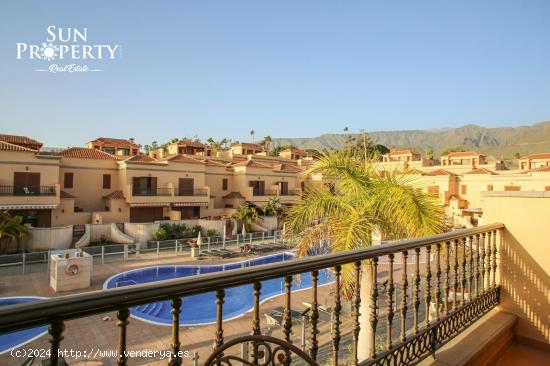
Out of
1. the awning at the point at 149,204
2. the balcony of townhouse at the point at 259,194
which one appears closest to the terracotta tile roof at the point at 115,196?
the awning at the point at 149,204

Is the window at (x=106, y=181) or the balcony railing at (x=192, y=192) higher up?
the window at (x=106, y=181)

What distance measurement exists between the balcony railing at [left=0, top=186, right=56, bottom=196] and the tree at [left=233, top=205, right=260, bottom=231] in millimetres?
13933

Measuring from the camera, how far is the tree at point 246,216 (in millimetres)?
29875

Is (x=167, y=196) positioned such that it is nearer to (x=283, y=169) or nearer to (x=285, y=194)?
(x=285, y=194)

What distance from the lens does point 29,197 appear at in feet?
74.5

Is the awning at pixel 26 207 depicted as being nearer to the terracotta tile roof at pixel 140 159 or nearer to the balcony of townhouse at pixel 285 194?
the terracotta tile roof at pixel 140 159

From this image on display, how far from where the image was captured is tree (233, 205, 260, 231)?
29875 millimetres

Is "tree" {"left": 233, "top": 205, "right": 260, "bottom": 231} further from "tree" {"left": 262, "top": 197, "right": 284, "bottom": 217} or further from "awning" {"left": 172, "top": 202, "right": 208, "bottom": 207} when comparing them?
"awning" {"left": 172, "top": 202, "right": 208, "bottom": 207}

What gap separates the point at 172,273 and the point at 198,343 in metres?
10.5

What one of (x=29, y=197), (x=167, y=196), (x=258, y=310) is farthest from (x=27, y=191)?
(x=258, y=310)

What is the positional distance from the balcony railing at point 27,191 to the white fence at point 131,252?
651cm

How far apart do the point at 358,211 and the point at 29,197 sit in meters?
24.7

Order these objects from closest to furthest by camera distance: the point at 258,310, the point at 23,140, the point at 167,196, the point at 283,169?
the point at 258,310 → the point at 23,140 → the point at 167,196 → the point at 283,169

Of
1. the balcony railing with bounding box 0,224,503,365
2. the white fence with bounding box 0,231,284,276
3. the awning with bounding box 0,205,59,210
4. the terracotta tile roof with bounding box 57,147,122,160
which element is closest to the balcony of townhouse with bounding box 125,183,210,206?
the terracotta tile roof with bounding box 57,147,122,160
